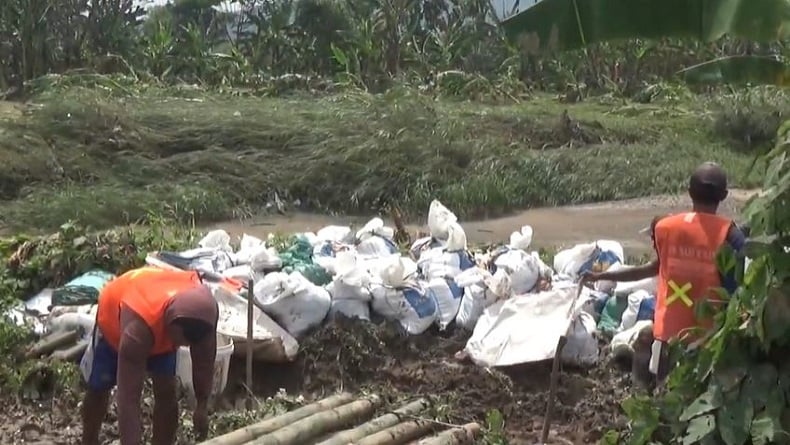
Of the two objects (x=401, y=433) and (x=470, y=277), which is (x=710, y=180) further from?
(x=470, y=277)

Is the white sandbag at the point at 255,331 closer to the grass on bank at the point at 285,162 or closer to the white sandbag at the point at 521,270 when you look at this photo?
the white sandbag at the point at 521,270

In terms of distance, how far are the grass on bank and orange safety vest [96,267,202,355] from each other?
651 centimetres

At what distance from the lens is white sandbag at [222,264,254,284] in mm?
6523

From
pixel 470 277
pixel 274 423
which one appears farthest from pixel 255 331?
pixel 470 277

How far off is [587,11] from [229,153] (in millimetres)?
8448

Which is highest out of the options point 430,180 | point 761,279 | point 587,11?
point 587,11

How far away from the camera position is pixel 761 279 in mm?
2777

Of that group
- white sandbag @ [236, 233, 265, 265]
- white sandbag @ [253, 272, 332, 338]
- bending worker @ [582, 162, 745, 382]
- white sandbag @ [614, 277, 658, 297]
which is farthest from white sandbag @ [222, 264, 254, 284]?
bending worker @ [582, 162, 745, 382]

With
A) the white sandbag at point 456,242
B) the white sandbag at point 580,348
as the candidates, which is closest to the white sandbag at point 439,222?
the white sandbag at point 456,242

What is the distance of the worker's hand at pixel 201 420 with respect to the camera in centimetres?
449

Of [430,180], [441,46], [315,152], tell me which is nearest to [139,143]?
[315,152]

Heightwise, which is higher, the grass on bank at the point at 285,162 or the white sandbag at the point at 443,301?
the white sandbag at the point at 443,301

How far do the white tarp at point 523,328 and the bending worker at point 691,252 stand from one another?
52.6 inches

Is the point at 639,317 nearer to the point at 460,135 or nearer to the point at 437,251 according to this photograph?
the point at 437,251
